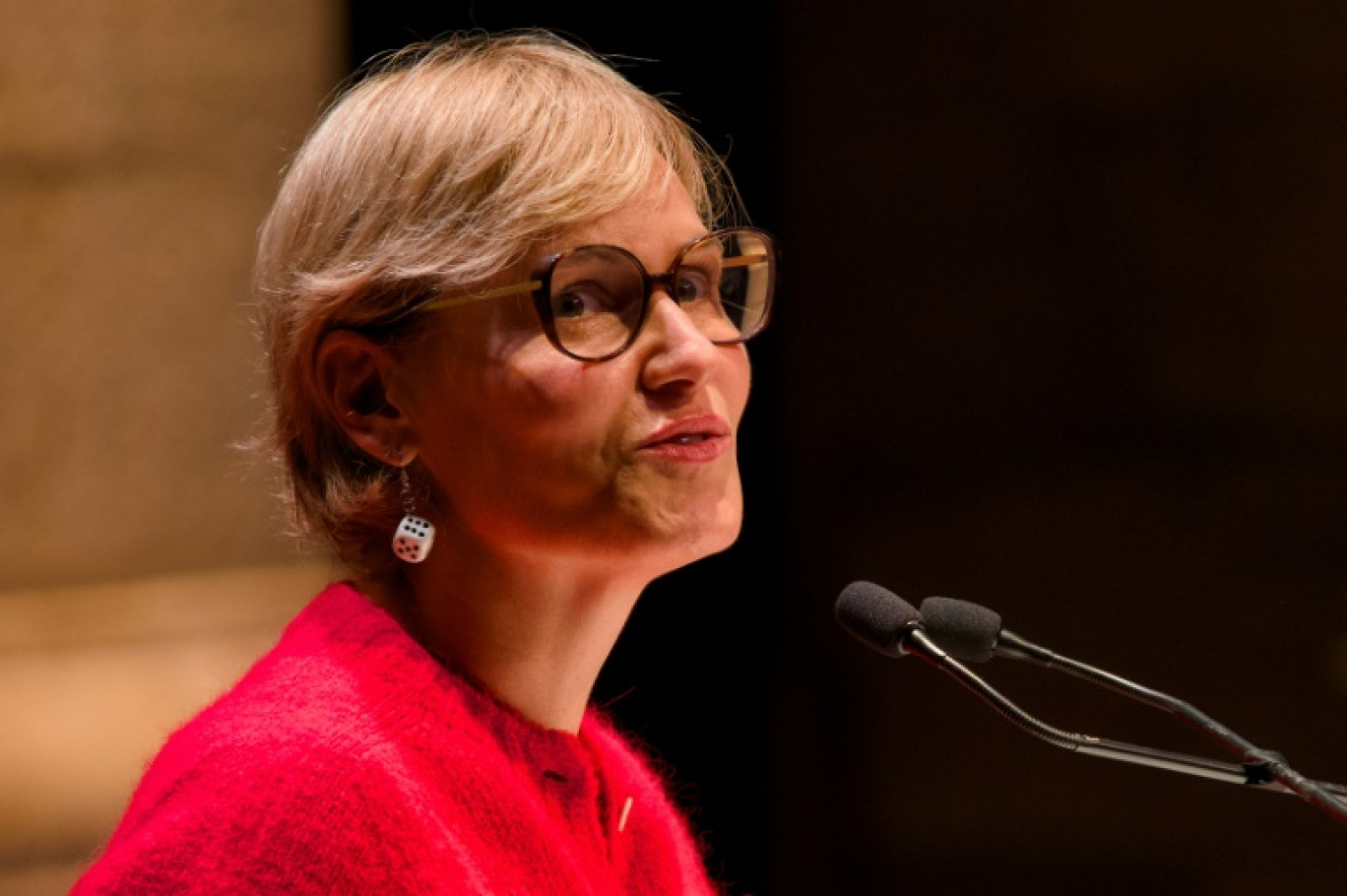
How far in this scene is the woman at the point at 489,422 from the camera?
55.4 inches

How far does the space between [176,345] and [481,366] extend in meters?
1.39

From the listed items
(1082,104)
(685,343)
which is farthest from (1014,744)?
(685,343)

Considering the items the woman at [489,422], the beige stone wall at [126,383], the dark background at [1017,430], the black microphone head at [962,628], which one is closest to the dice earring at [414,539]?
the woman at [489,422]

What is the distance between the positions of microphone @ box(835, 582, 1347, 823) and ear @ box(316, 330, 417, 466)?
448mm

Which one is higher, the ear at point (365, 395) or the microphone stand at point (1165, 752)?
the ear at point (365, 395)

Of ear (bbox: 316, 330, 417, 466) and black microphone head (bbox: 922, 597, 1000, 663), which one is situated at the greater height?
ear (bbox: 316, 330, 417, 466)

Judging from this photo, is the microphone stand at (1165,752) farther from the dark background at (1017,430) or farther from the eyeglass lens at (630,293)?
the dark background at (1017,430)

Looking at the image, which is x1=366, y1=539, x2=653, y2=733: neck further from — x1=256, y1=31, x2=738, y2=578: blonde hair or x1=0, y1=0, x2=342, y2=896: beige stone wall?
x1=0, y1=0, x2=342, y2=896: beige stone wall

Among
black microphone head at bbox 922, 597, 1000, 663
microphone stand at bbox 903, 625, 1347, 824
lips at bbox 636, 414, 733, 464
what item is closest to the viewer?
microphone stand at bbox 903, 625, 1347, 824

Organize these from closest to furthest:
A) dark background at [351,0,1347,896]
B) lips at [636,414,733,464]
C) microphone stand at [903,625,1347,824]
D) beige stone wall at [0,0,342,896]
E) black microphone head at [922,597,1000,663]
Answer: microphone stand at [903,625,1347,824] → black microphone head at [922,597,1000,663] → lips at [636,414,733,464] → dark background at [351,0,1347,896] → beige stone wall at [0,0,342,896]

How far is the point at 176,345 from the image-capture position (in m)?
2.70

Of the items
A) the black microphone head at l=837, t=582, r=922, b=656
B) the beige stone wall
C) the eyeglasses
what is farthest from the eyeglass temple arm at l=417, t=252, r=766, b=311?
the beige stone wall

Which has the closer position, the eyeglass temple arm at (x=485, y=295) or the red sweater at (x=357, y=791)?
the red sweater at (x=357, y=791)

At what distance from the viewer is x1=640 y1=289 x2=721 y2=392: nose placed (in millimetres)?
1472
